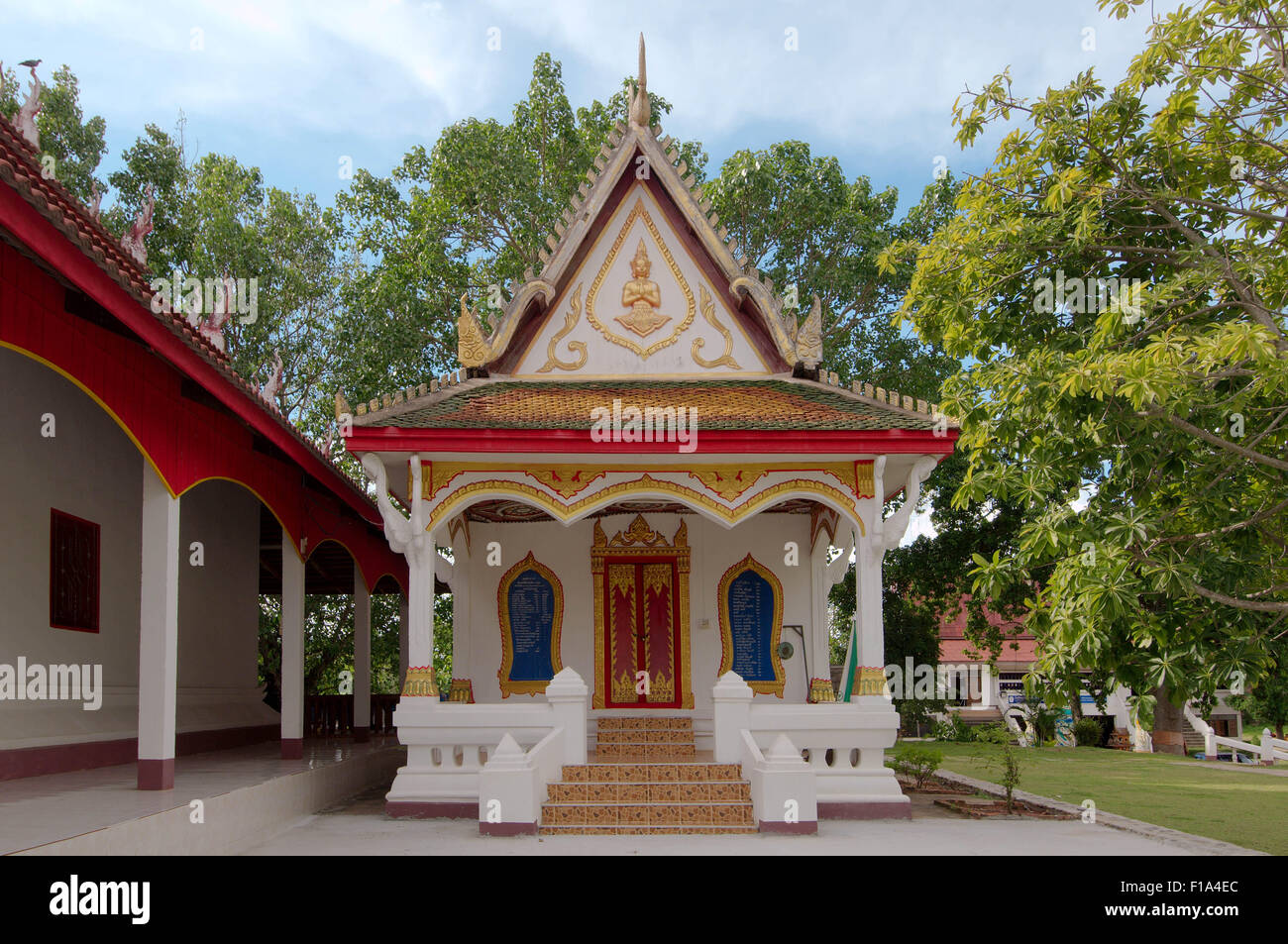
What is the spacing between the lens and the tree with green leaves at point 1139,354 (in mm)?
7121

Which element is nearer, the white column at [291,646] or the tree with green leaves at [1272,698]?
the tree with green leaves at [1272,698]

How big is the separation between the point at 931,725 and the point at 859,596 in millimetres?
16958

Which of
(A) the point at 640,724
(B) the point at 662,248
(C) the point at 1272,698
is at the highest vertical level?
(B) the point at 662,248

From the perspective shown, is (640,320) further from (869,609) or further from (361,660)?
(361,660)

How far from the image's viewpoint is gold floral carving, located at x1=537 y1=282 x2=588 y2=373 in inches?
500

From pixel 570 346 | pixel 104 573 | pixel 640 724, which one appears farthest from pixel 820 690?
pixel 104 573

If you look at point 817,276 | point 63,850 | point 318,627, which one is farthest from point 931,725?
point 63,850

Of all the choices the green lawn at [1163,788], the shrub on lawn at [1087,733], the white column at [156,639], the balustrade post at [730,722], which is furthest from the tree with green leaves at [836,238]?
the white column at [156,639]

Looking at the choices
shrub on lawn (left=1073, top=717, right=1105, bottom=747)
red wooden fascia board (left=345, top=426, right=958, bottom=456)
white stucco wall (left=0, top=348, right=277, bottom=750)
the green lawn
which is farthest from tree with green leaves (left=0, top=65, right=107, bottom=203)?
shrub on lawn (left=1073, top=717, right=1105, bottom=747)

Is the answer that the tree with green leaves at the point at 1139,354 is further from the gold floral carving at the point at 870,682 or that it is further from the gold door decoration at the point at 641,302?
the gold door decoration at the point at 641,302

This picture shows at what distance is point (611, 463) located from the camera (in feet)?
36.3

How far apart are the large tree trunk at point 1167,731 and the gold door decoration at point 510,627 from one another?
58.6 feet

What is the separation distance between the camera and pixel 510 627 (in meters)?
12.9

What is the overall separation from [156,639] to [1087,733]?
→ 24.4 meters
